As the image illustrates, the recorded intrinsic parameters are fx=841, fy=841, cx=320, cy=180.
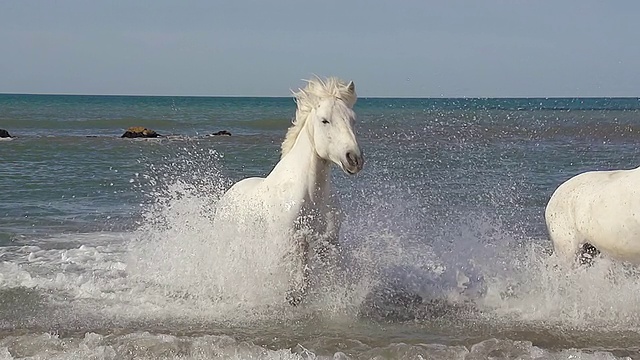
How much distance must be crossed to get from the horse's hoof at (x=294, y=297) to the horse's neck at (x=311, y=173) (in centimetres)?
66

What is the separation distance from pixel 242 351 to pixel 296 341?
48 cm

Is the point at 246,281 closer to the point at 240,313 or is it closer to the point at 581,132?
the point at 240,313

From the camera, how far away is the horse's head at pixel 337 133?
524 cm

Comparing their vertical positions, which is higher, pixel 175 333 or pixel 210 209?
pixel 210 209

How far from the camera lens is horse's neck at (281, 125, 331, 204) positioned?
18.4ft

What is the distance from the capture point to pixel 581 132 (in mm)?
30172

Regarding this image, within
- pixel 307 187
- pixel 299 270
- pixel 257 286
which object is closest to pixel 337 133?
pixel 307 187

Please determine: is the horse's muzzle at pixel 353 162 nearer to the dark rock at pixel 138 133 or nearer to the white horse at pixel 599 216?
the white horse at pixel 599 216

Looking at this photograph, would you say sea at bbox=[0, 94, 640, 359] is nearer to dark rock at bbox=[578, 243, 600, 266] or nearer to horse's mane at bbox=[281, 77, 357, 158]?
dark rock at bbox=[578, 243, 600, 266]

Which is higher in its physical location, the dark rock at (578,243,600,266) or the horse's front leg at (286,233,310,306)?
the dark rock at (578,243,600,266)

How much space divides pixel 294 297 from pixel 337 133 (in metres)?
1.22

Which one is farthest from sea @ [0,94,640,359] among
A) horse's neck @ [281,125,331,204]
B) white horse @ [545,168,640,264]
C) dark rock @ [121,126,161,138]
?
dark rock @ [121,126,161,138]

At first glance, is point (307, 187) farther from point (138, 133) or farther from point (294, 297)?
point (138, 133)

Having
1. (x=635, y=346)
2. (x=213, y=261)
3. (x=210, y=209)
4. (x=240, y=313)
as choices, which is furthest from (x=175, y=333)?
(x=635, y=346)
